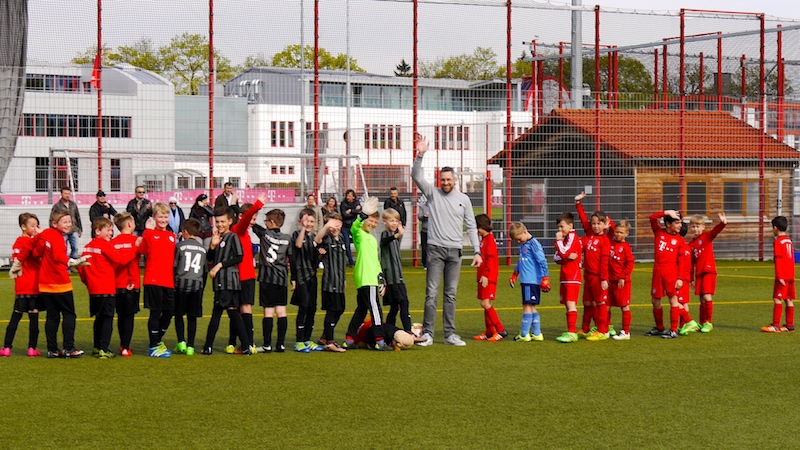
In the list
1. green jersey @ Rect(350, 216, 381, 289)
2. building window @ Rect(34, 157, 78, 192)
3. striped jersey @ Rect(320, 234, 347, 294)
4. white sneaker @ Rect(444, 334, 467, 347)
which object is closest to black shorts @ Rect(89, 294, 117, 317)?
striped jersey @ Rect(320, 234, 347, 294)

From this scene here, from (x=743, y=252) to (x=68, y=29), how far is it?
16144 mm

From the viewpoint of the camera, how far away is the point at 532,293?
11.4 m

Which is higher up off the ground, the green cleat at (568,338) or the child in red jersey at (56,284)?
the child in red jersey at (56,284)

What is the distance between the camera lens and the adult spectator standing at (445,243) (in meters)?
11.1

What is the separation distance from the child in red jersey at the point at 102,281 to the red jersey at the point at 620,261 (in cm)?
531

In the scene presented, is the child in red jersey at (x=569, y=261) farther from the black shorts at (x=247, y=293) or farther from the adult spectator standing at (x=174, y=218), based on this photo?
the adult spectator standing at (x=174, y=218)

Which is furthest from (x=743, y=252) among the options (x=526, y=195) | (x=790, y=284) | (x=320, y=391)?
(x=320, y=391)

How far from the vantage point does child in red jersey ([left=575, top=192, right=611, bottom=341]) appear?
11.5m

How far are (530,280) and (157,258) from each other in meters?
4.02

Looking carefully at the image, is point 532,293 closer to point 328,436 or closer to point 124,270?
point 124,270

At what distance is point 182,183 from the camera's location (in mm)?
22969

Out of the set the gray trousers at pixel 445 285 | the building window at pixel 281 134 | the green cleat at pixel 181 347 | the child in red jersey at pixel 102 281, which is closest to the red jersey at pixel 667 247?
the gray trousers at pixel 445 285

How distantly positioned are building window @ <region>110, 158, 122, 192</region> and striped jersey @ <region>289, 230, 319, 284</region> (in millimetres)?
12000

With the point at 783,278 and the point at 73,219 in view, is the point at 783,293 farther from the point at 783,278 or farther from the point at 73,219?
the point at 73,219
